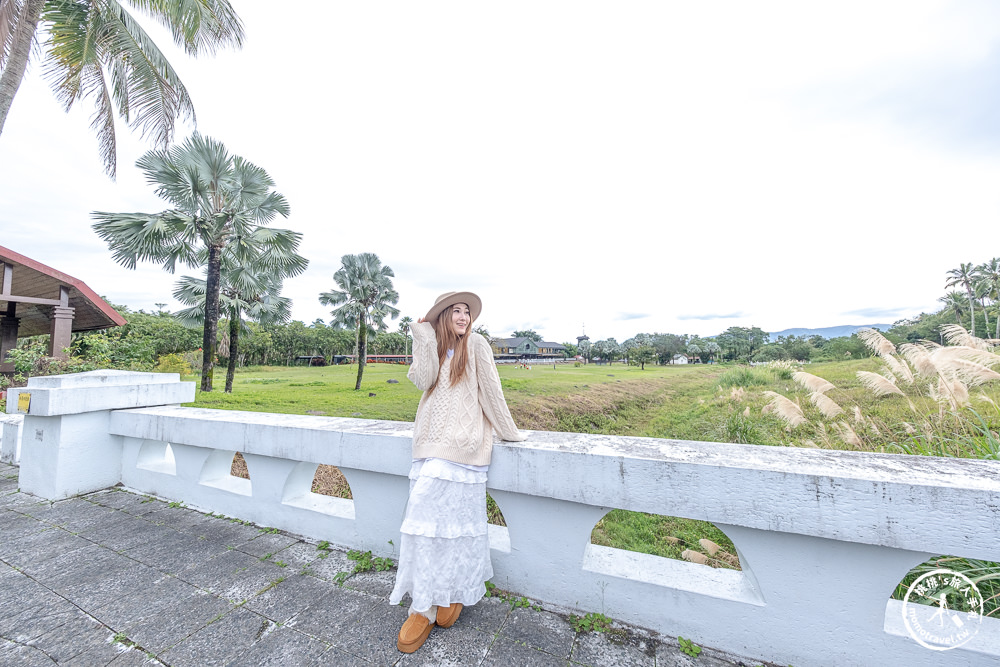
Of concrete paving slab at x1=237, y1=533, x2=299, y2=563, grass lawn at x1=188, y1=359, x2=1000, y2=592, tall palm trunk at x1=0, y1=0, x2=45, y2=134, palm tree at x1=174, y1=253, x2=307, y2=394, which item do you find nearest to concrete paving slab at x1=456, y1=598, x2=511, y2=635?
concrete paving slab at x1=237, y1=533, x2=299, y2=563

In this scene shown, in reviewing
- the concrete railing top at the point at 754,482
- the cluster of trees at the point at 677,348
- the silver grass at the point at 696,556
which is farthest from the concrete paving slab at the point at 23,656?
the cluster of trees at the point at 677,348

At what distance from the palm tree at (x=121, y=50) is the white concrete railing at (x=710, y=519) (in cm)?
733

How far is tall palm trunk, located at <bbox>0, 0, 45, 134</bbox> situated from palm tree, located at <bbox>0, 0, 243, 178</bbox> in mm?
88

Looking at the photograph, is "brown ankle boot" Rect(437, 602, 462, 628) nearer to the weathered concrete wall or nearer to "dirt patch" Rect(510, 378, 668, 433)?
the weathered concrete wall

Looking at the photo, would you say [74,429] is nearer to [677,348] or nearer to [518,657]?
[518,657]

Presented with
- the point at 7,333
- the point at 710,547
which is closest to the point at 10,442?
the point at 710,547

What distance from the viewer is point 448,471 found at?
5.04 feet

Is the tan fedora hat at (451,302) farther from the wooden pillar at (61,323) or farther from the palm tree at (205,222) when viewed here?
the wooden pillar at (61,323)

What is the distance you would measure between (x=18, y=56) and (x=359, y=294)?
39.6 feet

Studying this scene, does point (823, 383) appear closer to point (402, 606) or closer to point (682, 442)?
point (682, 442)

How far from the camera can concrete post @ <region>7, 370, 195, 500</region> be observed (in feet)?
8.87

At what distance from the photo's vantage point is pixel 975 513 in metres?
1.03

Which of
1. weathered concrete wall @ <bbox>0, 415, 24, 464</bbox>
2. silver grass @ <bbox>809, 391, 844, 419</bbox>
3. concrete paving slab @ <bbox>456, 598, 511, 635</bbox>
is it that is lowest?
concrete paving slab @ <bbox>456, 598, 511, 635</bbox>

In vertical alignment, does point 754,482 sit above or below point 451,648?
above
